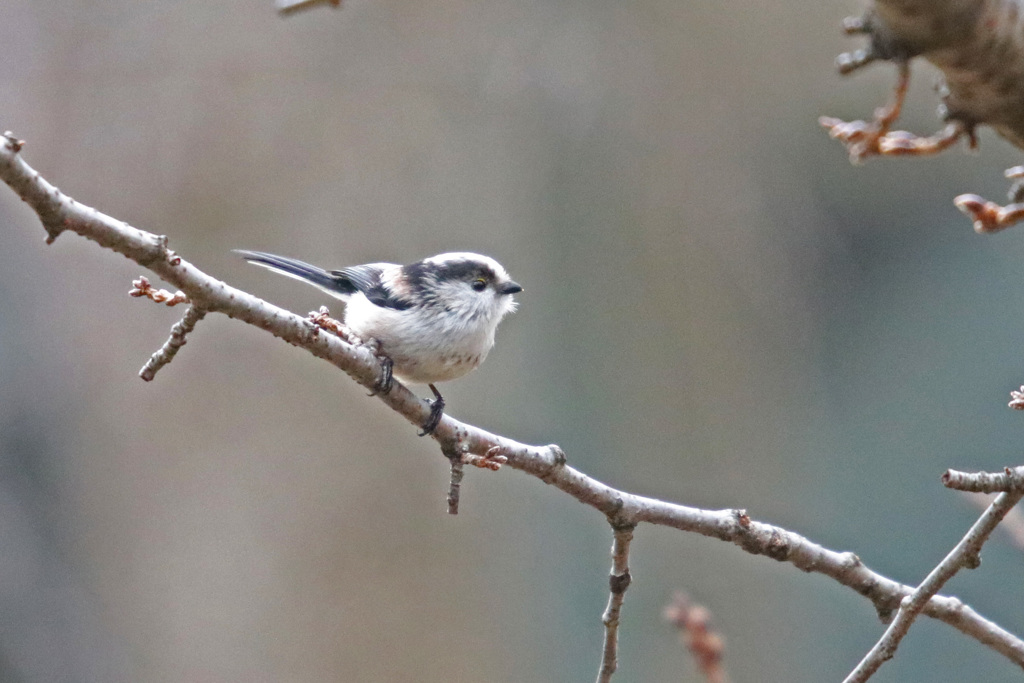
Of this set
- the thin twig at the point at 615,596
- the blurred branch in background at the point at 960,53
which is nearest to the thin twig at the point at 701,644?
the thin twig at the point at 615,596

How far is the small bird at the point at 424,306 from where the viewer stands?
10.1 ft

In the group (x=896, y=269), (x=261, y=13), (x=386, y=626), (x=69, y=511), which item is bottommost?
(x=386, y=626)

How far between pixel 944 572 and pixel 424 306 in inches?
75.3

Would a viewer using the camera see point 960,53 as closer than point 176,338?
Yes

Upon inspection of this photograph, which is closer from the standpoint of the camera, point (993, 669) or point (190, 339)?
point (993, 669)

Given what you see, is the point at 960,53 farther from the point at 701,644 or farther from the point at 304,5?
the point at 701,644

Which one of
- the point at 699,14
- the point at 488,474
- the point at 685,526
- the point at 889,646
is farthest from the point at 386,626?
the point at 699,14

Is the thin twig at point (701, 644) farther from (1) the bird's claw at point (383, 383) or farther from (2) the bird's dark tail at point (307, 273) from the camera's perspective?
(2) the bird's dark tail at point (307, 273)

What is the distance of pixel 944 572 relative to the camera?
1963mm

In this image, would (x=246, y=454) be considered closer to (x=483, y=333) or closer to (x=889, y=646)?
(x=483, y=333)

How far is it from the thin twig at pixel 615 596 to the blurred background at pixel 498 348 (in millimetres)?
4434

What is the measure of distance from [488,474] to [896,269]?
12.2ft

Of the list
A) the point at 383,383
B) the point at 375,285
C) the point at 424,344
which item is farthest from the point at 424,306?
the point at 383,383

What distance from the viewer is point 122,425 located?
6.73 metres
